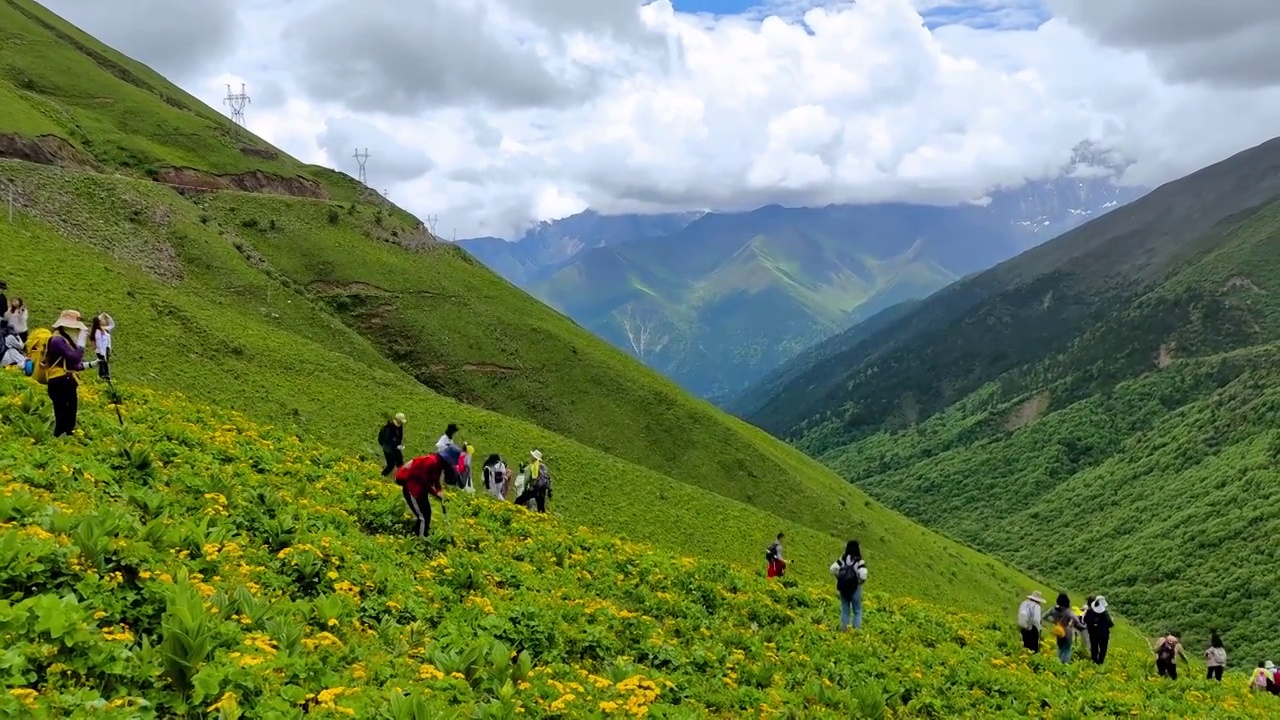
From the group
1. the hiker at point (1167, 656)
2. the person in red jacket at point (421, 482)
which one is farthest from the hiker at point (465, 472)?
the hiker at point (1167, 656)

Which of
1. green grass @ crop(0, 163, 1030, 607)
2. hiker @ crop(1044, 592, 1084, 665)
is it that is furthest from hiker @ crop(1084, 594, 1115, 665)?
green grass @ crop(0, 163, 1030, 607)

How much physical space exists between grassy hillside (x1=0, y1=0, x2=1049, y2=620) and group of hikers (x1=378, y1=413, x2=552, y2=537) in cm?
642

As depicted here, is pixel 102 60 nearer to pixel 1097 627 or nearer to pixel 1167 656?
pixel 1097 627

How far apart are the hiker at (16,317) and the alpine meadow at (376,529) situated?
2485 millimetres

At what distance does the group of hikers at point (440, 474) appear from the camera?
60.4 feet

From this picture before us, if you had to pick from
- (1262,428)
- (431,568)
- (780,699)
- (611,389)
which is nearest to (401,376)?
(611,389)

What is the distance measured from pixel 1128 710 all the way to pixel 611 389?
157 ft

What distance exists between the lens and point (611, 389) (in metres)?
64.2

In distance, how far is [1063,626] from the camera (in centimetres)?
2302

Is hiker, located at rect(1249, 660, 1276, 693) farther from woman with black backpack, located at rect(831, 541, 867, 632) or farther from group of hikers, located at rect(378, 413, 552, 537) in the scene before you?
group of hikers, located at rect(378, 413, 552, 537)

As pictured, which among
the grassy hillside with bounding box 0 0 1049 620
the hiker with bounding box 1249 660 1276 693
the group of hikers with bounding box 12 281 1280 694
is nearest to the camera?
the group of hikers with bounding box 12 281 1280 694

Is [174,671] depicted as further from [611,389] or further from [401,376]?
[611,389]

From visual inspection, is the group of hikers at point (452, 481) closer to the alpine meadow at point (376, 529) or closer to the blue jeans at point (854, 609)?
the blue jeans at point (854, 609)

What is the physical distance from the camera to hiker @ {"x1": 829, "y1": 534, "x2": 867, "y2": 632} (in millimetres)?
21422
